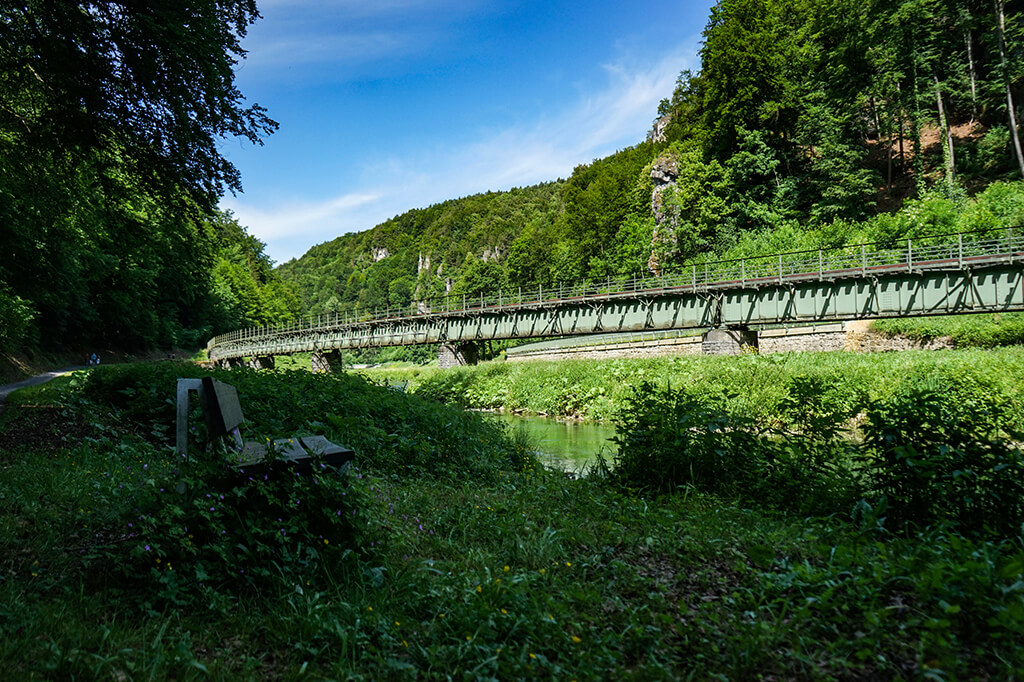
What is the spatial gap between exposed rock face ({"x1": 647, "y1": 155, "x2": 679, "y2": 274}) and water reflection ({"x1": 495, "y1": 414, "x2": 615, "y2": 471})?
87.0 ft

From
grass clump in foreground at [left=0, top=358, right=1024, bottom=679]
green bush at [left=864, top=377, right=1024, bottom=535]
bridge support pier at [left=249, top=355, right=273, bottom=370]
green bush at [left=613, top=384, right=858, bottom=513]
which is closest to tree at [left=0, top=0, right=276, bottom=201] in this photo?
grass clump in foreground at [left=0, top=358, right=1024, bottom=679]

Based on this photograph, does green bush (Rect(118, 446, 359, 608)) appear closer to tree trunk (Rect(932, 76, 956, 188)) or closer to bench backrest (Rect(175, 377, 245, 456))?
bench backrest (Rect(175, 377, 245, 456))

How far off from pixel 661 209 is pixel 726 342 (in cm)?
2319

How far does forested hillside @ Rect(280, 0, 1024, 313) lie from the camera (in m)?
32.4

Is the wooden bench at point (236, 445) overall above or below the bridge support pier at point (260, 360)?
above

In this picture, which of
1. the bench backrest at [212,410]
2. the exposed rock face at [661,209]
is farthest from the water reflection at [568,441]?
the exposed rock face at [661,209]

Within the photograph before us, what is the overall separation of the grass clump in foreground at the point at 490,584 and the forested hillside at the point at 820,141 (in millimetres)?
30200

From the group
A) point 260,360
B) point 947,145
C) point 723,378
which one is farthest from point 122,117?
point 260,360

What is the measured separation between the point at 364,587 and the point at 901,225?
35.1m

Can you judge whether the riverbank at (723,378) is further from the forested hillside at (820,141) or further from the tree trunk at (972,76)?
the tree trunk at (972,76)

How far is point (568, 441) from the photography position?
648 inches

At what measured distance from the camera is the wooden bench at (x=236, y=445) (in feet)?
13.9

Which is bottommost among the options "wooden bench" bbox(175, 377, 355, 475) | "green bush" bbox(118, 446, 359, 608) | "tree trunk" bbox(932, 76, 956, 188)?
"green bush" bbox(118, 446, 359, 608)

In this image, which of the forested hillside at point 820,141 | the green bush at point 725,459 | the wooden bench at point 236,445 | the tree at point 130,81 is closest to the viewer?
the wooden bench at point 236,445
